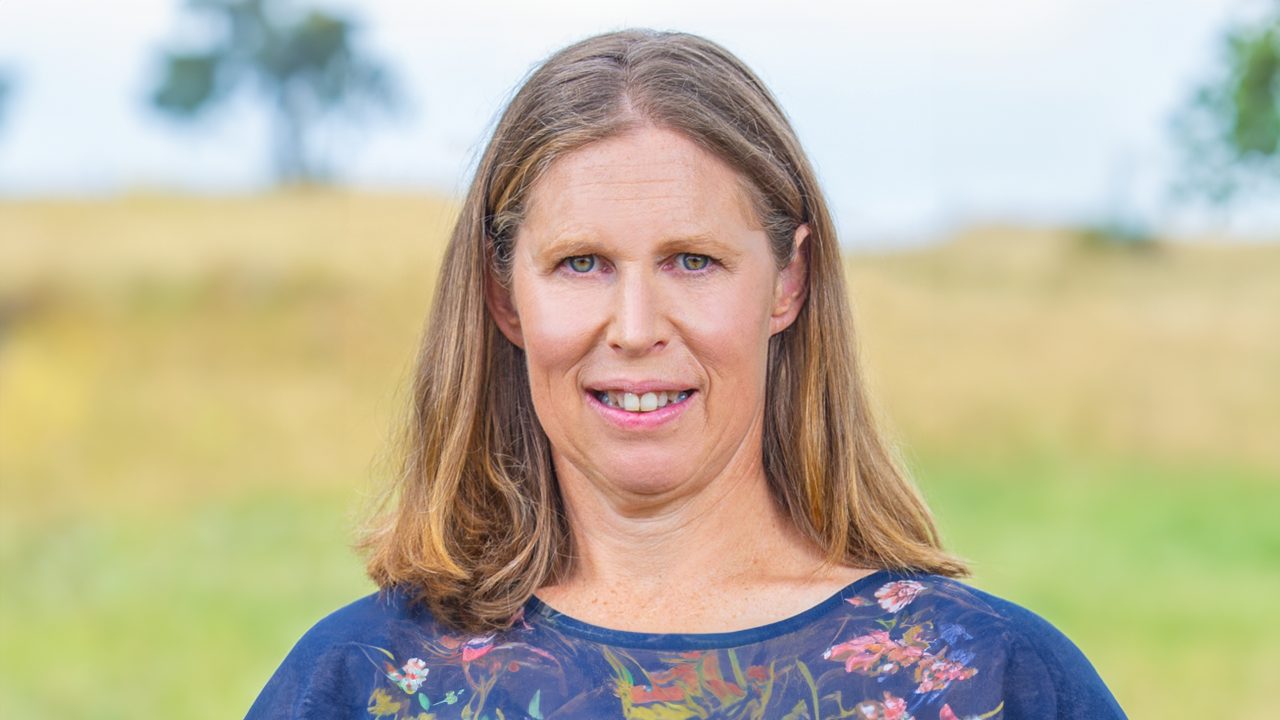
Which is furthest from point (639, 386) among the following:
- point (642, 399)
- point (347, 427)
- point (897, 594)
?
point (347, 427)

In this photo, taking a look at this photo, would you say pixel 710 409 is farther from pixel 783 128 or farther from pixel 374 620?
pixel 374 620

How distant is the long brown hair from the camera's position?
6.67 ft

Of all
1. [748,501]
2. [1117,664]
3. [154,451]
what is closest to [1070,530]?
[1117,664]

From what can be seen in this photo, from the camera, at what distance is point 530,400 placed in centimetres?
225

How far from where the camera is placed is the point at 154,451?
46.8ft

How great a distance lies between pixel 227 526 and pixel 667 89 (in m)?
11.7

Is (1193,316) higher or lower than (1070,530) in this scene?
higher

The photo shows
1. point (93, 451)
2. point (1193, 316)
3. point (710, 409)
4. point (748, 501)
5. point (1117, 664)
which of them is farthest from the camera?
point (1193, 316)

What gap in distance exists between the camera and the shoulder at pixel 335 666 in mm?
2061

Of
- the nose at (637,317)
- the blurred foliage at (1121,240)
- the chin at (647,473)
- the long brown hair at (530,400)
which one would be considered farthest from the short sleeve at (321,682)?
the blurred foliage at (1121,240)

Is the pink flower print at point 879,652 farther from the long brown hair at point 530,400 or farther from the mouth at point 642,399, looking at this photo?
the mouth at point 642,399

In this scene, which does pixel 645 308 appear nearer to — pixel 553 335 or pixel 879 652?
pixel 553 335

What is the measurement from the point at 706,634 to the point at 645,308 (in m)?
0.43

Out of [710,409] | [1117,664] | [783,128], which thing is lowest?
[1117,664]
